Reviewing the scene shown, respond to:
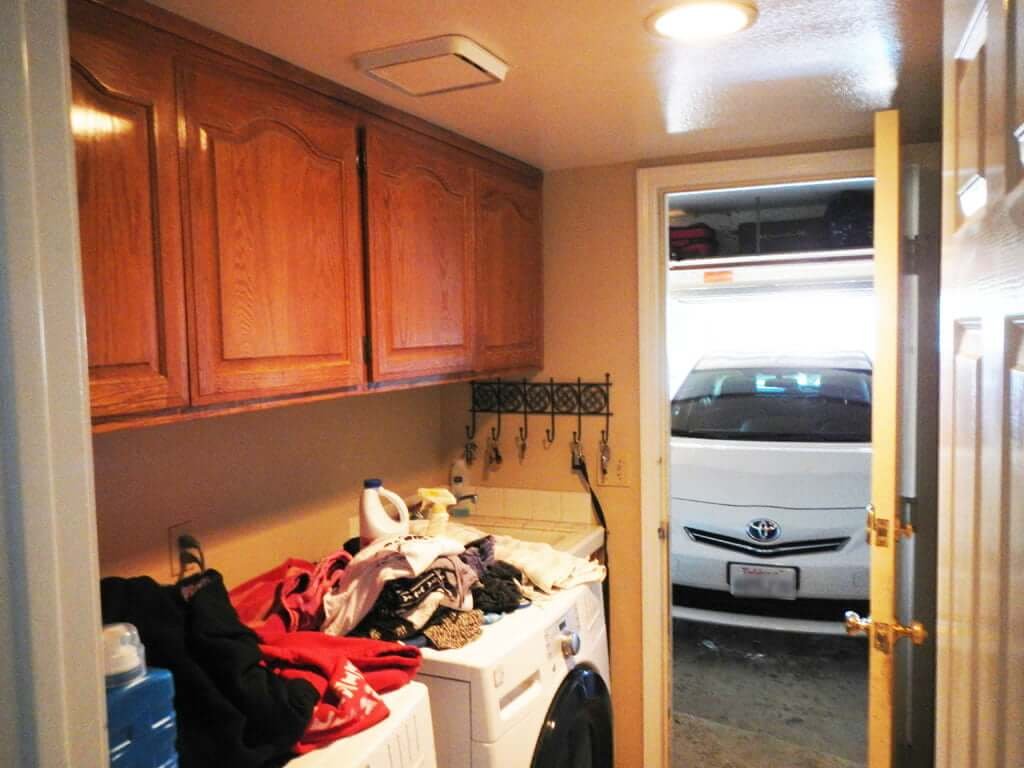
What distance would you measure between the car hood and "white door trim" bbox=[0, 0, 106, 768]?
11.2ft

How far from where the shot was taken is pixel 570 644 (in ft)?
5.91

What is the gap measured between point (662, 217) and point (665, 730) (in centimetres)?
172

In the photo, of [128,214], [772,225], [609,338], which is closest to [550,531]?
[609,338]

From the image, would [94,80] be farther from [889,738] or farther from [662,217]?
[889,738]

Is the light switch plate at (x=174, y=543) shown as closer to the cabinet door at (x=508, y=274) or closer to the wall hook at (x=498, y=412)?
the cabinet door at (x=508, y=274)

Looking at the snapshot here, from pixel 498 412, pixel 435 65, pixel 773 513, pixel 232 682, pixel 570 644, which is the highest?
pixel 435 65

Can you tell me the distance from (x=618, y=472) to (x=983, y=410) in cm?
182

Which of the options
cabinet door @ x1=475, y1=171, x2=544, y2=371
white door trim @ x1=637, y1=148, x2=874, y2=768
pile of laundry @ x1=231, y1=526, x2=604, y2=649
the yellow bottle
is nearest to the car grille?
white door trim @ x1=637, y1=148, x2=874, y2=768

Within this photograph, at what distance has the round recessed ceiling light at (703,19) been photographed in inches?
49.6

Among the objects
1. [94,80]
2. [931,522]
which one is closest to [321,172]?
[94,80]

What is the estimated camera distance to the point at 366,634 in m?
1.57

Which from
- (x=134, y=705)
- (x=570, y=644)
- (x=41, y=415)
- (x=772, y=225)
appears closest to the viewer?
(x=41, y=415)

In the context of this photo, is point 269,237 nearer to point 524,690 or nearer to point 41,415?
point 41,415

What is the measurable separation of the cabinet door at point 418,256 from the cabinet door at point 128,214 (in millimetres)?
545
